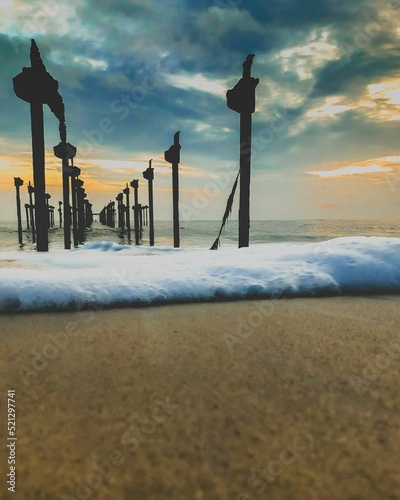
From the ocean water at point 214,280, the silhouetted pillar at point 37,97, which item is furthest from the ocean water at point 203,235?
the ocean water at point 214,280

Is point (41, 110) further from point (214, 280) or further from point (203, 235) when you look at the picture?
point (203, 235)

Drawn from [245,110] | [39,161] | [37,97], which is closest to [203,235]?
[245,110]

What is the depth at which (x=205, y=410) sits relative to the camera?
912mm

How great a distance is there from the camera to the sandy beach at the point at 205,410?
0.67 metres

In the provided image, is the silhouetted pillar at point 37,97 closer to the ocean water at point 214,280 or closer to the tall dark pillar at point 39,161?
the tall dark pillar at point 39,161

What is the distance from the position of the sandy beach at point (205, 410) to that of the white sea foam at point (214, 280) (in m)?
0.45

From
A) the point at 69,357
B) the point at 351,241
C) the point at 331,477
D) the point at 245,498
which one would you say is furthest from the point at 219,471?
the point at 351,241

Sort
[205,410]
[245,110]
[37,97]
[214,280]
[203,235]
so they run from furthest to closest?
[203,235], [245,110], [37,97], [214,280], [205,410]

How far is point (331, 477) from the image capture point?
2.22 feet

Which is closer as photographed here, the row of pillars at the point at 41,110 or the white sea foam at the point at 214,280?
the white sea foam at the point at 214,280

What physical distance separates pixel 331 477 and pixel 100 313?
155cm

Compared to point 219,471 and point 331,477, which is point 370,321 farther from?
point 219,471

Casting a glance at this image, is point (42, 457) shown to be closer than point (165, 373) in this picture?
Yes

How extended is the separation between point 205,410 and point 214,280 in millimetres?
1516
